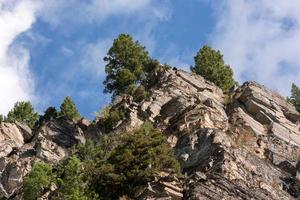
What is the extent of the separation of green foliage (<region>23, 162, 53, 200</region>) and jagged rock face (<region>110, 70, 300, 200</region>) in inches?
388

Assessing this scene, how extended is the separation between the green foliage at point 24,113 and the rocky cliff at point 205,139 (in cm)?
893

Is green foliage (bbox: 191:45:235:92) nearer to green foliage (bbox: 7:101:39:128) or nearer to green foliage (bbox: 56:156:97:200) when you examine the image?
green foliage (bbox: 7:101:39:128)

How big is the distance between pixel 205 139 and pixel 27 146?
61.8 ft

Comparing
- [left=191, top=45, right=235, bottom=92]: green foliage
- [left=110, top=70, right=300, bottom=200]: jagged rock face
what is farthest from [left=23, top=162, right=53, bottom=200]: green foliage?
[left=191, top=45, right=235, bottom=92]: green foliage

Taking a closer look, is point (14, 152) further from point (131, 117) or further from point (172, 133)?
point (172, 133)

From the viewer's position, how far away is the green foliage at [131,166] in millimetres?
44750

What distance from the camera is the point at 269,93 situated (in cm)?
6712

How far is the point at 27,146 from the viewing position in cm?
6159

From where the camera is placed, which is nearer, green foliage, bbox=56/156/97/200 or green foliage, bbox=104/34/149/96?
green foliage, bbox=56/156/97/200

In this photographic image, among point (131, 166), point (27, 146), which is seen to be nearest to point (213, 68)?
point (27, 146)

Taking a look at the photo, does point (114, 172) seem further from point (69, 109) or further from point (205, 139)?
point (69, 109)

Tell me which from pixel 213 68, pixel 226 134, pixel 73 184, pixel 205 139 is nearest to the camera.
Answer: pixel 73 184

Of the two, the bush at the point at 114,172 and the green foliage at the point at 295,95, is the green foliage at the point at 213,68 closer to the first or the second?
the green foliage at the point at 295,95

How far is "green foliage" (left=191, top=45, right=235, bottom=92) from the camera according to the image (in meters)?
77.9
